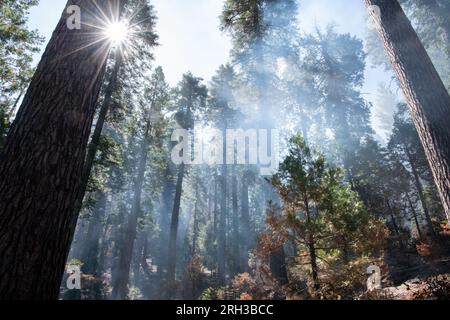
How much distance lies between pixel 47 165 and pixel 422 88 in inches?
197

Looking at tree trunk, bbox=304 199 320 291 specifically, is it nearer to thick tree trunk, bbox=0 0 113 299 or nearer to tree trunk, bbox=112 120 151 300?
thick tree trunk, bbox=0 0 113 299

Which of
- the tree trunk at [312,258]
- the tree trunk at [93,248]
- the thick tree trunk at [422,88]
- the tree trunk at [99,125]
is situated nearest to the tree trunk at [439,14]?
the thick tree trunk at [422,88]

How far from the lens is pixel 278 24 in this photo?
16828 millimetres

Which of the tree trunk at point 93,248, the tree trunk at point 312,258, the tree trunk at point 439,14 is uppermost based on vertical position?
the tree trunk at point 439,14

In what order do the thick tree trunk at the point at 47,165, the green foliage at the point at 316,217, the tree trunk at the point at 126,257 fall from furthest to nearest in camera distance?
the tree trunk at the point at 126,257 < the green foliage at the point at 316,217 < the thick tree trunk at the point at 47,165

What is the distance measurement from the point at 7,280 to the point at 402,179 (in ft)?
77.7

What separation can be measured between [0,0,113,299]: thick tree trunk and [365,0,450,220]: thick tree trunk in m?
4.50

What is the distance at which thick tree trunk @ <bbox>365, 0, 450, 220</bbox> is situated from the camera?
150 inches

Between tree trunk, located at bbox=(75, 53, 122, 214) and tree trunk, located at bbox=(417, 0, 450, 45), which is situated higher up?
tree trunk, located at bbox=(417, 0, 450, 45)

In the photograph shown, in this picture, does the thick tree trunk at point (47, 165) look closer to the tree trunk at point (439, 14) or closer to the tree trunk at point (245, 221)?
the tree trunk at point (245, 221)

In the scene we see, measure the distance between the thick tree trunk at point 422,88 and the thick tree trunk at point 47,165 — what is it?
4.50 m

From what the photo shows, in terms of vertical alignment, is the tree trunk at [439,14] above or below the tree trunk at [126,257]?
above

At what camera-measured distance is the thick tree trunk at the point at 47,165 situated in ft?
7.04

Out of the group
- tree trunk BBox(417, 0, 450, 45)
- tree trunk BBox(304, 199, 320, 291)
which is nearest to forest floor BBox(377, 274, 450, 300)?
tree trunk BBox(304, 199, 320, 291)
